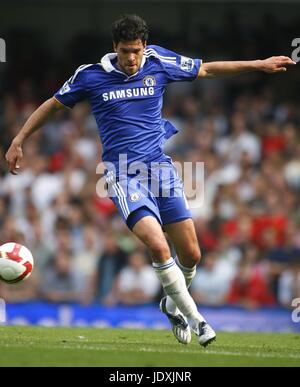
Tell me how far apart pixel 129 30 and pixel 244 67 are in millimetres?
1253

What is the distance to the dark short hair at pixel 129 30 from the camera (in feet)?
31.0

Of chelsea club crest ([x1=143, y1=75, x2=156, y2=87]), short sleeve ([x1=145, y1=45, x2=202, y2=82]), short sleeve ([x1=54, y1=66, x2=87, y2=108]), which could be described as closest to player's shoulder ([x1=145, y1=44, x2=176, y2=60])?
short sleeve ([x1=145, y1=45, x2=202, y2=82])

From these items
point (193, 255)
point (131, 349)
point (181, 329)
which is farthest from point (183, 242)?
point (131, 349)

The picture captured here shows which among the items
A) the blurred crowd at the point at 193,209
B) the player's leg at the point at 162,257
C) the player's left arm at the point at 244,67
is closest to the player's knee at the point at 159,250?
the player's leg at the point at 162,257

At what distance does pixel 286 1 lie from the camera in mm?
21141

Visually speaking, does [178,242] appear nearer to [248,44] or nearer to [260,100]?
[260,100]

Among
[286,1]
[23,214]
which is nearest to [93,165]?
[23,214]

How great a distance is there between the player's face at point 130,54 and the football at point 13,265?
2063 millimetres

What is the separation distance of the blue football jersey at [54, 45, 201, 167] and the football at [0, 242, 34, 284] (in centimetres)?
124

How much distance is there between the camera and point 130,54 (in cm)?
959

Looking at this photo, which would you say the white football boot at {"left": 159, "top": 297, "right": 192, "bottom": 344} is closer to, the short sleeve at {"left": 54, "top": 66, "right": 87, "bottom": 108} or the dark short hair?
the short sleeve at {"left": 54, "top": 66, "right": 87, "bottom": 108}

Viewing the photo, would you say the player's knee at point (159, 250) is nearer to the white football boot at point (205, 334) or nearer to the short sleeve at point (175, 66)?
the white football boot at point (205, 334)

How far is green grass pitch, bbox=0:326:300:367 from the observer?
8.38 metres

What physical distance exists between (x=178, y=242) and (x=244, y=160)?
28.9 ft
